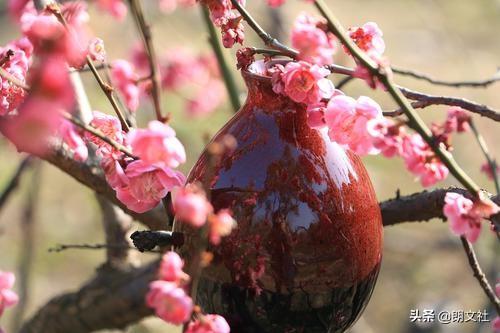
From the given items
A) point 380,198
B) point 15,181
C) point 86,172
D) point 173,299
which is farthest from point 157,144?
point 380,198

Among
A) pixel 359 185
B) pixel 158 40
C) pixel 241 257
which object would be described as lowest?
pixel 241 257

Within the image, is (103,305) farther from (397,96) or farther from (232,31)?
(397,96)

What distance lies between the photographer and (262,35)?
3.15 feet

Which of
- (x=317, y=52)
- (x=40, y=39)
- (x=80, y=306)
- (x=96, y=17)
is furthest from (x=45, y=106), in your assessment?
(x=96, y=17)

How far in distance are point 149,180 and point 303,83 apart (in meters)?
0.22

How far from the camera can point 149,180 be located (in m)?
0.92

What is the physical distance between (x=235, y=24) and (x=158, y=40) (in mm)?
4527

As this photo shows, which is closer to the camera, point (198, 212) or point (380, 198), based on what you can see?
point (198, 212)

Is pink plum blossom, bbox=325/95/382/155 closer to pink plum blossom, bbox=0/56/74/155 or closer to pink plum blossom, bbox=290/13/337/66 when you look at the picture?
pink plum blossom, bbox=290/13/337/66

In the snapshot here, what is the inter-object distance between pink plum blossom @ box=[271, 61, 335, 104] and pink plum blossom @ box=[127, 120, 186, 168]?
16 cm

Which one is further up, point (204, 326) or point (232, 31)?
point (232, 31)

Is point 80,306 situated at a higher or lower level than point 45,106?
higher

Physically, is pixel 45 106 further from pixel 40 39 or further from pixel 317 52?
pixel 317 52

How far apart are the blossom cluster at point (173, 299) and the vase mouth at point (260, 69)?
31 cm
